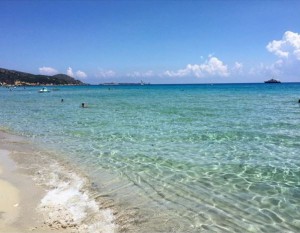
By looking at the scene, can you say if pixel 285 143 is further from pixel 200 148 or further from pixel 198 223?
pixel 198 223

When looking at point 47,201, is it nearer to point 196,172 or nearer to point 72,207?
point 72,207

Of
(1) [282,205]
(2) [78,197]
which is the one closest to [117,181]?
(2) [78,197]

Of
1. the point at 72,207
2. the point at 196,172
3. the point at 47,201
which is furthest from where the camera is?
the point at 196,172

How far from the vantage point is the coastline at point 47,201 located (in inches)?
289

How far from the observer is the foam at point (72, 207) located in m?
7.39

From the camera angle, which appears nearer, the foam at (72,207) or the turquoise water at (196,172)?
the foam at (72,207)

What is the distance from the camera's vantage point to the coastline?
7.34 meters

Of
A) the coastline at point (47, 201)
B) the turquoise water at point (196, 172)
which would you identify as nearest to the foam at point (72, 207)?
Result: the coastline at point (47, 201)

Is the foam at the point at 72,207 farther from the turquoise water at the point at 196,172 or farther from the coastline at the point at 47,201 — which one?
the turquoise water at the point at 196,172

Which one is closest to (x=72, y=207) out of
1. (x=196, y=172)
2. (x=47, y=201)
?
(x=47, y=201)

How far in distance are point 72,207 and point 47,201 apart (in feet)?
2.93

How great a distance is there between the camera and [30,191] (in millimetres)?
9711

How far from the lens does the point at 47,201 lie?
884cm

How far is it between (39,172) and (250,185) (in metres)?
7.77
